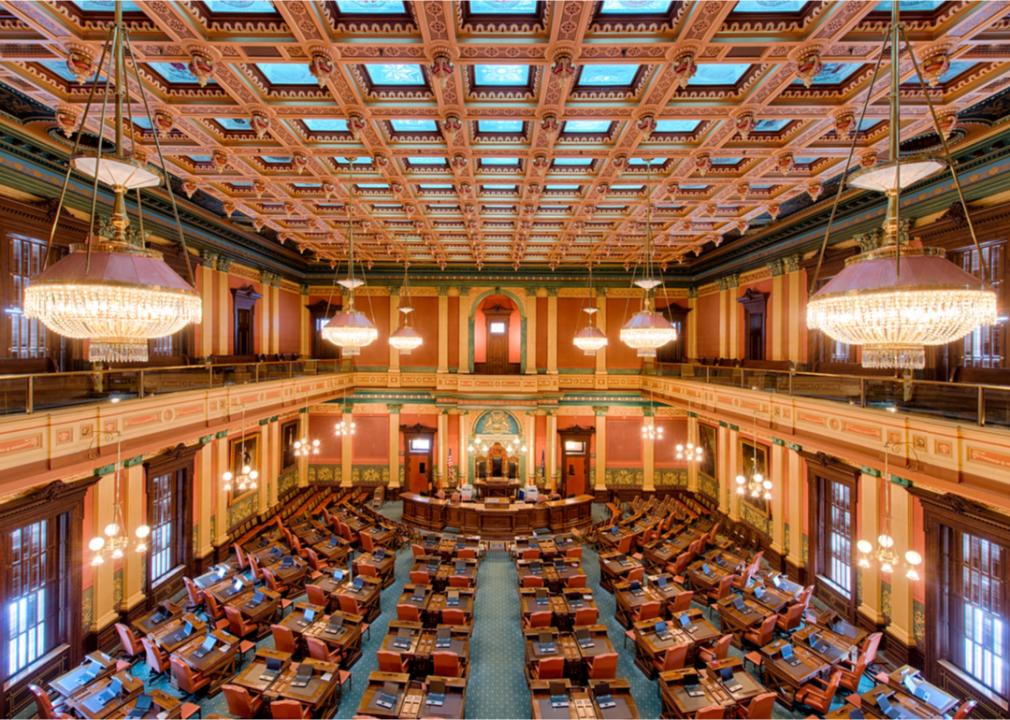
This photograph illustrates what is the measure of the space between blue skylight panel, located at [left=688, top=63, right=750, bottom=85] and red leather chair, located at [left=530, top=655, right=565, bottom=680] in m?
9.32

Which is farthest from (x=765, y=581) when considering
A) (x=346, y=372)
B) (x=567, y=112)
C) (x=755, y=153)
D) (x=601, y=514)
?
(x=346, y=372)

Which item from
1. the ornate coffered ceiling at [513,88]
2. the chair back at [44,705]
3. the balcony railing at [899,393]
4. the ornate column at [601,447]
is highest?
the ornate coffered ceiling at [513,88]

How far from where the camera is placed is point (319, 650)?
834 cm

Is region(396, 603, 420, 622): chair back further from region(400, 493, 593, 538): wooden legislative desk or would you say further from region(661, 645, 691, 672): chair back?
region(400, 493, 593, 538): wooden legislative desk

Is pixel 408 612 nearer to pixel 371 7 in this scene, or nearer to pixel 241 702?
pixel 241 702

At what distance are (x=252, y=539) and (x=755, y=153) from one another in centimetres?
1567

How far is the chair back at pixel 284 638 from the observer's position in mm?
8625

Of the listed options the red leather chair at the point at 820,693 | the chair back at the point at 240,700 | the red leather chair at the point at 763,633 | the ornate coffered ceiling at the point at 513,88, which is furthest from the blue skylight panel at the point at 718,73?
the chair back at the point at 240,700

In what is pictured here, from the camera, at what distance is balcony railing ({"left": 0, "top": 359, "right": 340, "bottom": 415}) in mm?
6422

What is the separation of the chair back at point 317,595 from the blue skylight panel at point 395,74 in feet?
32.8

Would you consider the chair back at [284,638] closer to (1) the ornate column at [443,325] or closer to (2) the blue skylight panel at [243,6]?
(2) the blue skylight panel at [243,6]

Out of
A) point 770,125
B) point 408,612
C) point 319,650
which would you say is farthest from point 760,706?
point 770,125

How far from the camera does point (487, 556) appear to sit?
14.5 m

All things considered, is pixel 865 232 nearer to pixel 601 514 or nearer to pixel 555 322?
pixel 555 322
